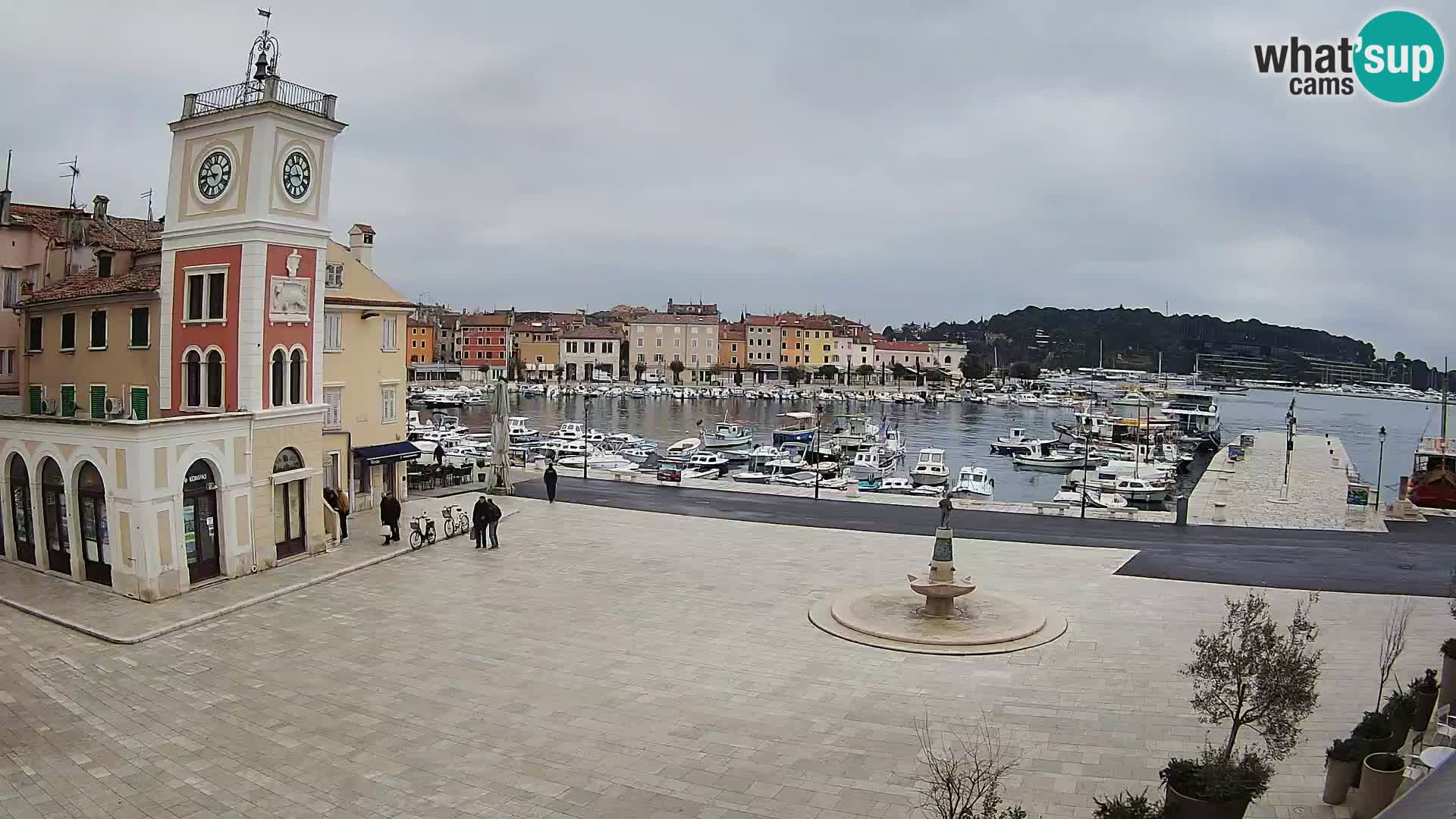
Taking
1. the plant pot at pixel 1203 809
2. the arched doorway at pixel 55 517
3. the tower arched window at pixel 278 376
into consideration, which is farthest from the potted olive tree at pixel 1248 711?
the arched doorway at pixel 55 517

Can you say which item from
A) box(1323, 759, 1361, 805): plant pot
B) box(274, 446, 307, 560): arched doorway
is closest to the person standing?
box(274, 446, 307, 560): arched doorway

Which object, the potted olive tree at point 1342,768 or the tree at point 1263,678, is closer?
the tree at point 1263,678

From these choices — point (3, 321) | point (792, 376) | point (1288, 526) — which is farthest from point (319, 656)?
point (792, 376)

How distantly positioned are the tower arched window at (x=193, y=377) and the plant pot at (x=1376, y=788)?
19.4 m

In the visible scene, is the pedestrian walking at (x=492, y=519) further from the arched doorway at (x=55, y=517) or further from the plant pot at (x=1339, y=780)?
the plant pot at (x=1339, y=780)

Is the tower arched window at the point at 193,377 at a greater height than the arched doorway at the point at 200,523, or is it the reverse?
the tower arched window at the point at 193,377

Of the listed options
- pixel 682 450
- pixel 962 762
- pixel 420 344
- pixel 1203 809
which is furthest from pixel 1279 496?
pixel 420 344

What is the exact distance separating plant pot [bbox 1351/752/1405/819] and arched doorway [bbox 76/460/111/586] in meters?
18.0

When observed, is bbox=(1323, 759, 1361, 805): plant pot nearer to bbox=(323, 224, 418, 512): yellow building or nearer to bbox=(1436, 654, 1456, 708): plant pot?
bbox=(1436, 654, 1456, 708): plant pot

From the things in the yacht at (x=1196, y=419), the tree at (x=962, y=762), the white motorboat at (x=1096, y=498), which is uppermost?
the tree at (x=962, y=762)

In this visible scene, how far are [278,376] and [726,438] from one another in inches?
1985

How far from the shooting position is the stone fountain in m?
13.4

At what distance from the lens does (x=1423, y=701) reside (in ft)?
30.6

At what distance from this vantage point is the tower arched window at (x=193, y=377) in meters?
18.7
